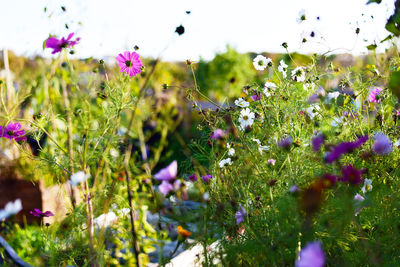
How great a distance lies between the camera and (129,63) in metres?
1.54

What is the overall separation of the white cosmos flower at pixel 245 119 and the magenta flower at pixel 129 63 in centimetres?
44

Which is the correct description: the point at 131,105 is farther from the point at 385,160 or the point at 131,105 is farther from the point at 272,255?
the point at 385,160

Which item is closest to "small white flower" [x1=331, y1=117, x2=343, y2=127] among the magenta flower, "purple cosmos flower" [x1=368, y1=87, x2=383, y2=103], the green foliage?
"purple cosmos flower" [x1=368, y1=87, x2=383, y2=103]

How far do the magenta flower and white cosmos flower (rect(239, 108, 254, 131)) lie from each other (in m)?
0.44

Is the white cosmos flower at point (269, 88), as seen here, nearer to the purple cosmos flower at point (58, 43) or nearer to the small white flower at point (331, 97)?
the small white flower at point (331, 97)

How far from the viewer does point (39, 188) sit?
2939 millimetres

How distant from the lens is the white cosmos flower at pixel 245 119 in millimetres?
1517

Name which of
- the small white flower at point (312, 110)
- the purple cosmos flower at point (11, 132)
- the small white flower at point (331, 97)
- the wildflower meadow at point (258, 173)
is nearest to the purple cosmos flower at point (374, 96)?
the wildflower meadow at point (258, 173)

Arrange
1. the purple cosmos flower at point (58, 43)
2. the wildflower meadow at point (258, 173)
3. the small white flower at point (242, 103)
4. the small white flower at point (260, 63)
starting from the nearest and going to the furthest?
the wildflower meadow at point (258, 173)
the purple cosmos flower at point (58, 43)
the small white flower at point (242, 103)
the small white flower at point (260, 63)

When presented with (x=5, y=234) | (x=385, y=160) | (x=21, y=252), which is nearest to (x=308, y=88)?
(x=385, y=160)

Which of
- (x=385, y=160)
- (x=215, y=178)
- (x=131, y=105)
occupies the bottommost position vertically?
(x=215, y=178)

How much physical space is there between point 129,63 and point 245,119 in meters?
0.49

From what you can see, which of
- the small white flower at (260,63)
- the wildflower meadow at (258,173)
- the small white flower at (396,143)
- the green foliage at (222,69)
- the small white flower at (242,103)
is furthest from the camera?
the green foliage at (222,69)

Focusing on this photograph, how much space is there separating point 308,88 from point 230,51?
8.68 m
